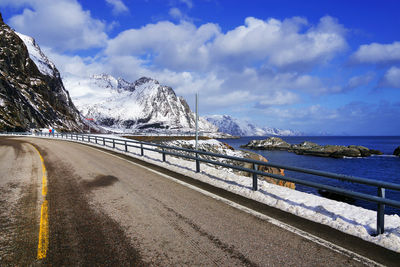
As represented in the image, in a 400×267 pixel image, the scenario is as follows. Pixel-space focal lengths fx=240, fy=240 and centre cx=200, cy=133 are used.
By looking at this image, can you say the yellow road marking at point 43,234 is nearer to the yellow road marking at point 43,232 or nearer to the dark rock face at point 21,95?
the yellow road marking at point 43,232

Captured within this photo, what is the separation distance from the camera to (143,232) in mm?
4355

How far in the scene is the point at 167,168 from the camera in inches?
442

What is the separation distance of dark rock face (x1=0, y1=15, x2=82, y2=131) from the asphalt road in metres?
67.7

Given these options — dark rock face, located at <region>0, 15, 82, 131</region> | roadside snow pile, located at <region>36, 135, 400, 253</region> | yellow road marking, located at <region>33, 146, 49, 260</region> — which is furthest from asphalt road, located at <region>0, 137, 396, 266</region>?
dark rock face, located at <region>0, 15, 82, 131</region>

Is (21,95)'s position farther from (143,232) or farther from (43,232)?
(143,232)

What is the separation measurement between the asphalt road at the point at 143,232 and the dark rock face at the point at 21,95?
67.7 metres

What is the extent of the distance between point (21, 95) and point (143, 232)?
93.3m

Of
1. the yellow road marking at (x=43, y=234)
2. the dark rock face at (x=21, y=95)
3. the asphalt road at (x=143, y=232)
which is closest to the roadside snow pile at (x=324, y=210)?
the asphalt road at (x=143, y=232)

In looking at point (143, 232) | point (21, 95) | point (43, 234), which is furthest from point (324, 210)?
point (21, 95)

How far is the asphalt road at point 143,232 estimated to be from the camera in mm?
3508

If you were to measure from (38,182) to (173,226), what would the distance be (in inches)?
241

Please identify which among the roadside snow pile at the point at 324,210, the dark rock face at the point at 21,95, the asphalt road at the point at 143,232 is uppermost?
the dark rock face at the point at 21,95

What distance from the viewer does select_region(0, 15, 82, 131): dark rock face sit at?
214 feet

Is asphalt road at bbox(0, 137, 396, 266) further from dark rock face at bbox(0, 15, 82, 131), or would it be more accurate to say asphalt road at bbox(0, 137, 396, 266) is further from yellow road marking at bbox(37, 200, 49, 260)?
dark rock face at bbox(0, 15, 82, 131)
